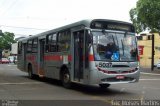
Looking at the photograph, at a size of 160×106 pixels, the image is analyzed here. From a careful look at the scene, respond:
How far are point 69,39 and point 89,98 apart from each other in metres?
4.10

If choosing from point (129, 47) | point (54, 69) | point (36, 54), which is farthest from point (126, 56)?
point (36, 54)

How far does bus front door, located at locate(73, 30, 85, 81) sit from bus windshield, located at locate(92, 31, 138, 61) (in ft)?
2.96

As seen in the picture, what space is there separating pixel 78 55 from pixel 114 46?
1752 mm

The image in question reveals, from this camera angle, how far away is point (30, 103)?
13242mm

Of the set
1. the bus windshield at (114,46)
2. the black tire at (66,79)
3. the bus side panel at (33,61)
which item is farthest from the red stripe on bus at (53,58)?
the bus windshield at (114,46)

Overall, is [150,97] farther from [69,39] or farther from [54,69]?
[54,69]

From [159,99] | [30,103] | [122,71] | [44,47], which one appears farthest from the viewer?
[44,47]

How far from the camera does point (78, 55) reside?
682 inches

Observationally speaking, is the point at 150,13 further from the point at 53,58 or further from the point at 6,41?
the point at 6,41

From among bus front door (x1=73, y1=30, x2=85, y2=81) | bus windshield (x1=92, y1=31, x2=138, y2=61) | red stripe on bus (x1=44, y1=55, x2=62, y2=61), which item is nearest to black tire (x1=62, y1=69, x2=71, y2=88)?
red stripe on bus (x1=44, y1=55, x2=62, y2=61)

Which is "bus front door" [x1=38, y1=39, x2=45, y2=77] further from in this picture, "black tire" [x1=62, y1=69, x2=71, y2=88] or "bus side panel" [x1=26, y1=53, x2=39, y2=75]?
"black tire" [x1=62, y1=69, x2=71, y2=88]

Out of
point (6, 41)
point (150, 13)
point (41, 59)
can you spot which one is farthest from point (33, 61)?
point (6, 41)

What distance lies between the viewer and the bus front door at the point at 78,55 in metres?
16.9

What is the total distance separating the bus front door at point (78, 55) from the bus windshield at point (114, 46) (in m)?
0.90
